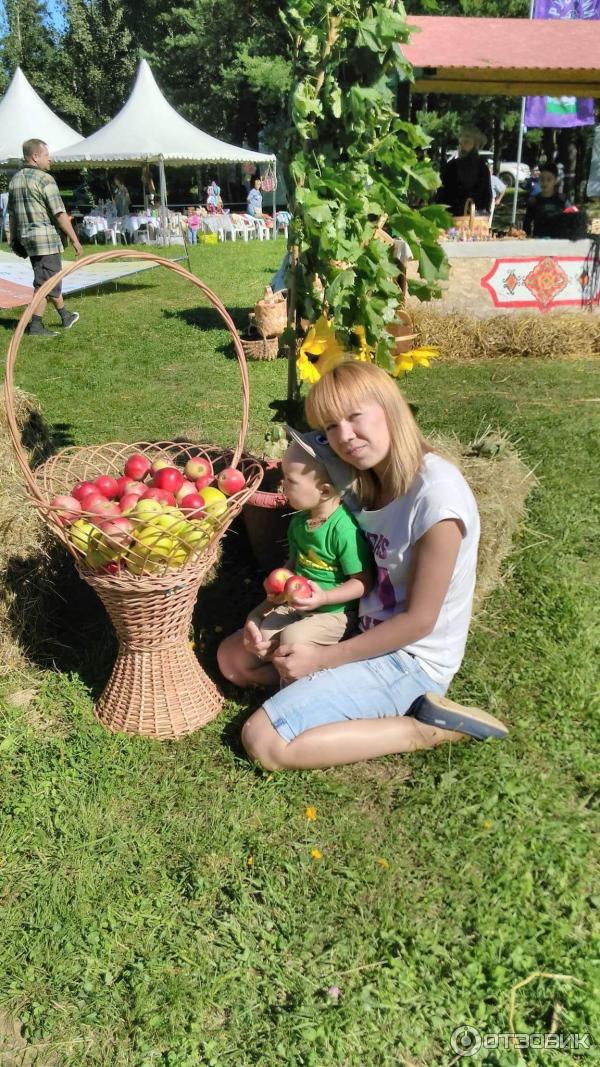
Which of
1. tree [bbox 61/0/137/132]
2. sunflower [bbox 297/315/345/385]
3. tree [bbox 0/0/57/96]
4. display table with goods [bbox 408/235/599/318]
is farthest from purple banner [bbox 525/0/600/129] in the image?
tree [bbox 0/0/57/96]

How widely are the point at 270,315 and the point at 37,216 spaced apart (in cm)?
325

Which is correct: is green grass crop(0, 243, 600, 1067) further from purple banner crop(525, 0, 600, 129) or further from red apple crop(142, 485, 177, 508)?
purple banner crop(525, 0, 600, 129)

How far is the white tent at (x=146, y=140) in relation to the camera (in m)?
17.7

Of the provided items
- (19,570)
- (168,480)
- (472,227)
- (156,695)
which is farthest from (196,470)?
(472,227)

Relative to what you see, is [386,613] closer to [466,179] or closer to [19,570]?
[19,570]

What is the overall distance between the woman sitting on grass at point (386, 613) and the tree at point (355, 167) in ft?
1.90

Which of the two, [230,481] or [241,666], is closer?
[230,481]

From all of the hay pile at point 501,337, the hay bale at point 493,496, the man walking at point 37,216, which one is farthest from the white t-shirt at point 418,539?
the man walking at point 37,216

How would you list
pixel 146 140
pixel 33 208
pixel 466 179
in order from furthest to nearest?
1. pixel 146 140
2. pixel 466 179
3. pixel 33 208

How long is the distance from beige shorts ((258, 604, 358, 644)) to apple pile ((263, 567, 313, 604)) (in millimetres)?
103

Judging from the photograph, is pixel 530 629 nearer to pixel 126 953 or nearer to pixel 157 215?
pixel 126 953

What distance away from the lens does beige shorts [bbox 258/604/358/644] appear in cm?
287

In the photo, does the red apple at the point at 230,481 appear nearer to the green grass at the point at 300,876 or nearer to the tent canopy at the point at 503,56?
the green grass at the point at 300,876

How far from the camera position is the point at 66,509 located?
2547mm
